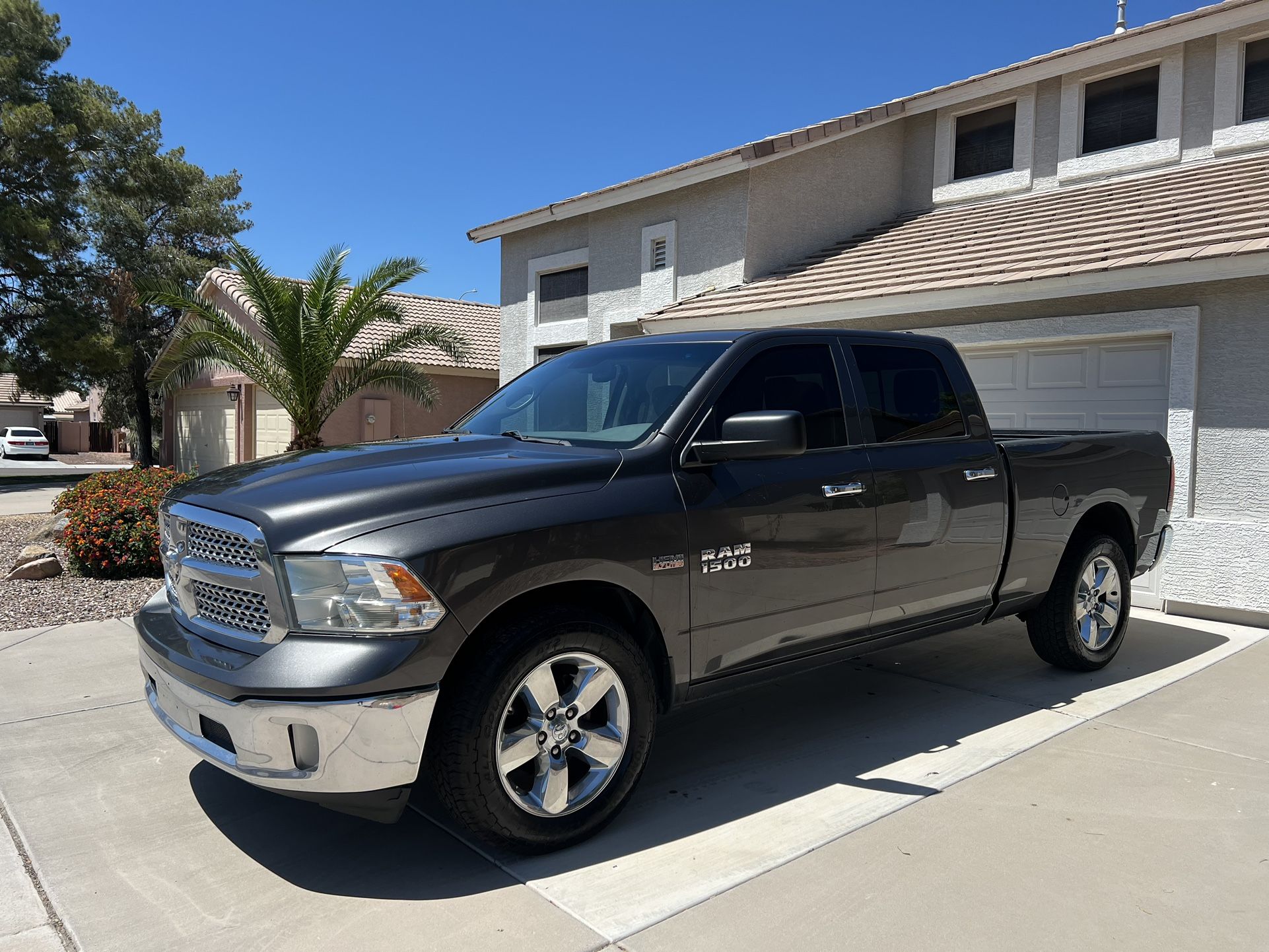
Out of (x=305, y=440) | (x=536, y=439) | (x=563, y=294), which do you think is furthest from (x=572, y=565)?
(x=563, y=294)

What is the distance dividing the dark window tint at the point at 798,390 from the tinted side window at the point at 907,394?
23 cm

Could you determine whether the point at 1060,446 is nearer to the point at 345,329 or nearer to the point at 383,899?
the point at 383,899

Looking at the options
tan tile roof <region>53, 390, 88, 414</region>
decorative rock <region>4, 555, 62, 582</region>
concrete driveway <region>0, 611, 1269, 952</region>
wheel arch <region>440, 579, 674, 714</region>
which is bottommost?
concrete driveway <region>0, 611, 1269, 952</region>

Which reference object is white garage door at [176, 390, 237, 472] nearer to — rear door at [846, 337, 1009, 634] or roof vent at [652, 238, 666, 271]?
roof vent at [652, 238, 666, 271]

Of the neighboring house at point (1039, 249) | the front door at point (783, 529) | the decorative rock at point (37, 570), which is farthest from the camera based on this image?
the decorative rock at point (37, 570)

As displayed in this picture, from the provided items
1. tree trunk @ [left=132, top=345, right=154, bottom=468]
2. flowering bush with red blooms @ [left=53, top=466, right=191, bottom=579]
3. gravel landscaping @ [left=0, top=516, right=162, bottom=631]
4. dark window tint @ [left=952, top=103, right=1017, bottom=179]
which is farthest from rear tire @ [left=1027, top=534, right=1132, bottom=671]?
tree trunk @ [left=132, top=345, right=154, bottom=468]

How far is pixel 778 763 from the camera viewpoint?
449 cm

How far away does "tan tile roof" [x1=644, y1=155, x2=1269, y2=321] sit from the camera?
310 inches

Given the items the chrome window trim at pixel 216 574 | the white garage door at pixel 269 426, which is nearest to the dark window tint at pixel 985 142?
the chrome window trim at pixel 216 574

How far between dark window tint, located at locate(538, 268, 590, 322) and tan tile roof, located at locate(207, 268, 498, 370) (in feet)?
14.9

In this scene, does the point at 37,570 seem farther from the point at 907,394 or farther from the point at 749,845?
the point at 907,394

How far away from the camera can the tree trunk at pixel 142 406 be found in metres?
32.3

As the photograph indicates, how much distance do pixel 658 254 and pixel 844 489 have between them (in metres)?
10.0

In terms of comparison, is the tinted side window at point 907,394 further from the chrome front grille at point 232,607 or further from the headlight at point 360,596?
the chrome front grille at point 232,607
